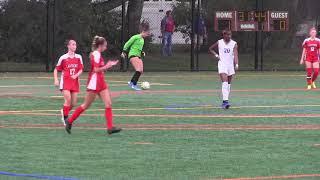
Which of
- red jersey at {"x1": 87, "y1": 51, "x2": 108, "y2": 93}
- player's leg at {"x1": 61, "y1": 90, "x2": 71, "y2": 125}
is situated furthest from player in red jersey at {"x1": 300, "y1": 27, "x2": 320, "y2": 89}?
red jersey at {"x1": 87, "y1": 51, "x2": 108, "y2": 93}

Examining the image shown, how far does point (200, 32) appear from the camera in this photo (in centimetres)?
3319

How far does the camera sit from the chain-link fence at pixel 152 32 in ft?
102

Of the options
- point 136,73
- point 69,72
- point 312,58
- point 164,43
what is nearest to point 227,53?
point 69,72

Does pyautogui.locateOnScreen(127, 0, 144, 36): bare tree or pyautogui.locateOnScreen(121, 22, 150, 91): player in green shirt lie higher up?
pyautogui.locateOnScreen(127, 0, 144, 36): bare tree

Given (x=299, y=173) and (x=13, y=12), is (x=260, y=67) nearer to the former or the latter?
(x=13, y=12)

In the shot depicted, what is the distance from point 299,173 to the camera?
9109 mm

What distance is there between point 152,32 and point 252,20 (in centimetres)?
451

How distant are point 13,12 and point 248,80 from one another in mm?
10265

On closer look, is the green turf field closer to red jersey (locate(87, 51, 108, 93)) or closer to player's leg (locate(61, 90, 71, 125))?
player's leg (locate(61, 90, 71, 125))

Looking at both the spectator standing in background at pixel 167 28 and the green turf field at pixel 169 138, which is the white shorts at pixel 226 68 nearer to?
the green turf field at pixel 169 138

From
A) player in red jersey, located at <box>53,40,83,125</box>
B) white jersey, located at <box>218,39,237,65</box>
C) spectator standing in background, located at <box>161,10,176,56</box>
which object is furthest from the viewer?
spectator standing in background, located at <box>161,10,176,56</box>

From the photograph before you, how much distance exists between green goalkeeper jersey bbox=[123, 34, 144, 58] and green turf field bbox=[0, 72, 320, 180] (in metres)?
1.86

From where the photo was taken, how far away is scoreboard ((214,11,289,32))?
31.9 meters

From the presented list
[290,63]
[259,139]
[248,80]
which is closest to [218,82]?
[248,80]
